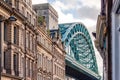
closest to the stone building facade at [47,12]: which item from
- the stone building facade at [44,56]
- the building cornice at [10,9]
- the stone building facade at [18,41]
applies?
the stone building facade at [44,56]

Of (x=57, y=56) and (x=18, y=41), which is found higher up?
(x=18, y=41)

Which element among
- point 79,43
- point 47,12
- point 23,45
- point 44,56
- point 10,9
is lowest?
point 44,56

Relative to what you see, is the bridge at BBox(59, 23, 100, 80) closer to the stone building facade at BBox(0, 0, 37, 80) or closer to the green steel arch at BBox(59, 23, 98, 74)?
the green steel arch at BBox(59, 23, 98, 74)

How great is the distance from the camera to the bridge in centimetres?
12309

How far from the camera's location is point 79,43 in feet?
518

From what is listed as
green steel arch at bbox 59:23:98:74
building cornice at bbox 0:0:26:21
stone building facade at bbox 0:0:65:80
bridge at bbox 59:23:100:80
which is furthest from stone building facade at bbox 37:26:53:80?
green steel arch at bbox 59:23:98:74

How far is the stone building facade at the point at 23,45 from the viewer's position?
56.0 m

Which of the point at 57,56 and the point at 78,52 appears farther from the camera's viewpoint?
the point at 78,52

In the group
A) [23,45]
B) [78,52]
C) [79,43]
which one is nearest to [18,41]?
[23,45]

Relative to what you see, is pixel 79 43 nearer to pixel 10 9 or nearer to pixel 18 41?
pixel 18 41

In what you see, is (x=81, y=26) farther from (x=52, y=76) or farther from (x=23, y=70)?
(x=23, y=70)

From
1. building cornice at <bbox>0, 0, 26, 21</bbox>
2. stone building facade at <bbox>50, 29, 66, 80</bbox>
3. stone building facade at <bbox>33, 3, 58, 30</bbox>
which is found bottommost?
stone building facade at <bbox>50, 29, 66, 80</bbox>

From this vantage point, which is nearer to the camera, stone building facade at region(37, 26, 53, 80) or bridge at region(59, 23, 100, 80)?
stone building facade at region(37, 26, 53, 80)

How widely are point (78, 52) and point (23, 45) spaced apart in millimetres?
91583
